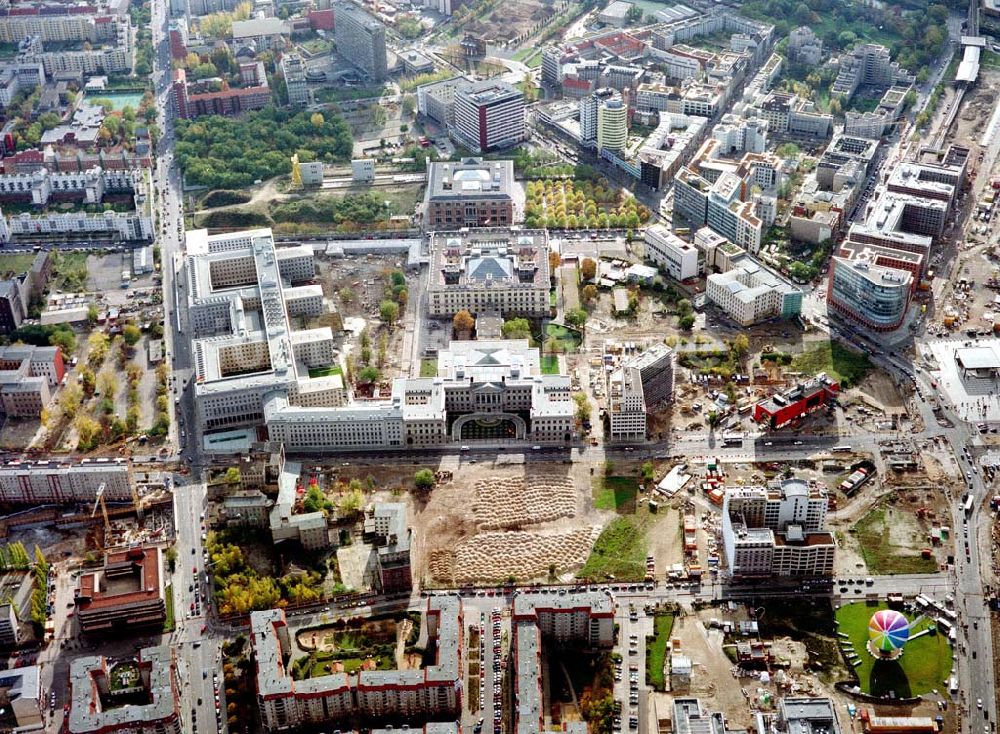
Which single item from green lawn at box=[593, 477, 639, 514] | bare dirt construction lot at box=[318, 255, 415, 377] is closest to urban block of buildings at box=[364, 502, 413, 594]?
green lawn at box=[593, 477, 639, 514]

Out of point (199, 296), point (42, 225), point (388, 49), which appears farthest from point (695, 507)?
point (388, 49)

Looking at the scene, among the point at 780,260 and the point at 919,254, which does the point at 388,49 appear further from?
the point at 919,254

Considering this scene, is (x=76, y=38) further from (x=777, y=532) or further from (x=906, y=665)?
(x=906, y=665)

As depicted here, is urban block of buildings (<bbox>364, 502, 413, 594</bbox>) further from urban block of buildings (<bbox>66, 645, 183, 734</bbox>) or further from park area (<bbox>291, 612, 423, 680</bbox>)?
urban block of buildings (<bbox>66, 645, 183, 734</bbox>)

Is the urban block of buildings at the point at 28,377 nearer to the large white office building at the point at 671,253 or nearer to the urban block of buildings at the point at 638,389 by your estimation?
the urban block of buildings at the point at 638,389

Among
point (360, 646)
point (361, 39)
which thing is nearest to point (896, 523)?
point (360, 646)
